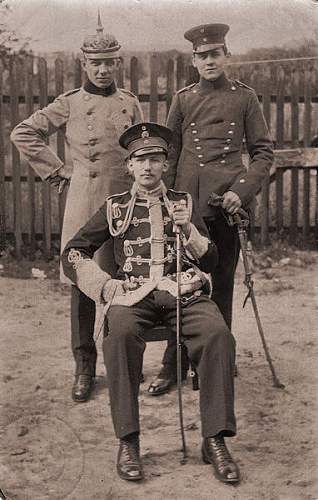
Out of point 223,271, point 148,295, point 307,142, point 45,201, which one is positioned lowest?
point 45,201

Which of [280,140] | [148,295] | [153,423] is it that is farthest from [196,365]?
[280,140]

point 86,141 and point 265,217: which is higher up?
point 86,141

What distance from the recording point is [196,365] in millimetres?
3316

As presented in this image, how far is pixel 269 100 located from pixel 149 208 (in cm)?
381

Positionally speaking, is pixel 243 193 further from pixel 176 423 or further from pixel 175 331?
pixel 176 423

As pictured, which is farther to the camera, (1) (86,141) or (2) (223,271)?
(2) (223,271)

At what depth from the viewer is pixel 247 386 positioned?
419 centimetres

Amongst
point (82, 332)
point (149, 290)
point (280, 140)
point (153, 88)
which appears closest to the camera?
point (149, 290)

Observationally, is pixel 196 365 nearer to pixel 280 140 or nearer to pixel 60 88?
pixel 60 88

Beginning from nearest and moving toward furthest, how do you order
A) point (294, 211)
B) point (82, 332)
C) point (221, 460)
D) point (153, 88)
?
point (221, 460) < point (82, 332) < point (153, 88) < point (294, 211)

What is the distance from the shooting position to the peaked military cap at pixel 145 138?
346 cm

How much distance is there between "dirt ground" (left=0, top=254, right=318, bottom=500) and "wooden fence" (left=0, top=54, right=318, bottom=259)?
142 centimetres

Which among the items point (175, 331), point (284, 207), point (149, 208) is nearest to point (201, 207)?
point (149, 208)

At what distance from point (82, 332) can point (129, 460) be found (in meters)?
1.08
